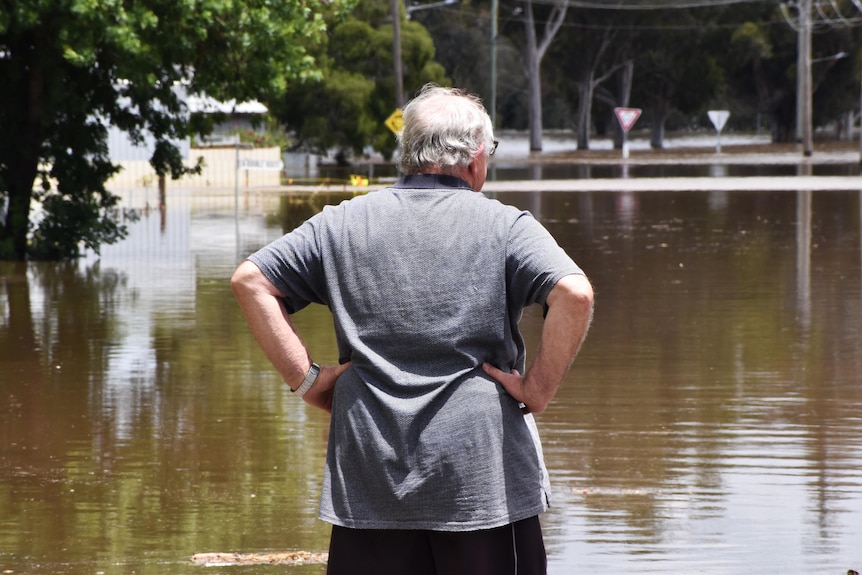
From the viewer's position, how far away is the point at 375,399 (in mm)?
3156

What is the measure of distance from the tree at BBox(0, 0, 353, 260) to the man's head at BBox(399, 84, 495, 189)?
11.4m

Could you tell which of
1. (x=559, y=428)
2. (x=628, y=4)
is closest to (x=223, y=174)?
(x=559, y=428)

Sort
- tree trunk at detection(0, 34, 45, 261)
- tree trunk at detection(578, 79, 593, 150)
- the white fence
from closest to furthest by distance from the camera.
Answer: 1. tree trunk at detection(0, 34, 45, 261)
2. the white fence
3. tree trunk at detection(578, 79, 593, 150)

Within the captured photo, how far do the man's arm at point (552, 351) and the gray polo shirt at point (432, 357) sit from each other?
0.03 meters

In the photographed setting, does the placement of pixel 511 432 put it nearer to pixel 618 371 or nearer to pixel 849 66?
pixel 618 371

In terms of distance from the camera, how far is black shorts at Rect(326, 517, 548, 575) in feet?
10.4

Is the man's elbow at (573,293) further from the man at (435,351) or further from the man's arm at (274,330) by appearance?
the man's arm at (274,330)

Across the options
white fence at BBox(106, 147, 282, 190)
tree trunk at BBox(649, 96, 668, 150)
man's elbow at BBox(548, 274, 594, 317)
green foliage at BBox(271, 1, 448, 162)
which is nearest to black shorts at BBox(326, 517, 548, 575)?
man's elbow at BBox(548, 274, 594, 317)

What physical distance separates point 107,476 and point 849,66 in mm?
65792

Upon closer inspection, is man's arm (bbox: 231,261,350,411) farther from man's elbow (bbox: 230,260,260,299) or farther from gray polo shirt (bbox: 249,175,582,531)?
gray polo shirt (bbox: 249,175,582,531)

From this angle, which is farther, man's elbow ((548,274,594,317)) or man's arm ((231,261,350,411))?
man's arm ((231,261,350,411))

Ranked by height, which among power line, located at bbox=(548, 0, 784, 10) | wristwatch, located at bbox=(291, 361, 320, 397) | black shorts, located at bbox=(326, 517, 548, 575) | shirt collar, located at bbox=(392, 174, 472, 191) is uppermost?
power line, located at bbox=(548, 0, 784, 10)

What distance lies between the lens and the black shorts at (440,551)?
10.4ft

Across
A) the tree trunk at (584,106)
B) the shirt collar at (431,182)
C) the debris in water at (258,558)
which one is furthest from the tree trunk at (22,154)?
the tree trunk at (584,106)
